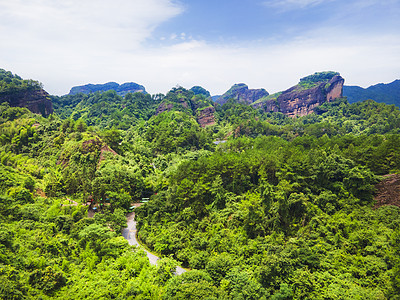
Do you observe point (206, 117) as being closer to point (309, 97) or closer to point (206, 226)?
point (309, 97)

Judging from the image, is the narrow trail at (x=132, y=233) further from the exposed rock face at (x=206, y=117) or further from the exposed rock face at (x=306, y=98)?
the exposed rock face at (x=306, y=98)

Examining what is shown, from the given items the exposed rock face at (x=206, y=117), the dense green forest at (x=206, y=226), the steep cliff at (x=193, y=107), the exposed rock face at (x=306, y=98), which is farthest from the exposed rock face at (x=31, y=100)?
the exposed rock face at (x=306, y=98)

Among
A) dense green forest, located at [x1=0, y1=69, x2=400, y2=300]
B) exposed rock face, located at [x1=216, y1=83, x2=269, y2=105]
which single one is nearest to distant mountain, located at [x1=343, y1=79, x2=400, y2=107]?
exposed rock face, located at [x1=216, y1=83, x2=269, y2=105]

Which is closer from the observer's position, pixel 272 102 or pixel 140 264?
pixel 140 264

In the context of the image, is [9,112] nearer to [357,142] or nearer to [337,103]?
[357,142]

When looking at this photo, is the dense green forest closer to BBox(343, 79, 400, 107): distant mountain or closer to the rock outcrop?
the rock outcrop

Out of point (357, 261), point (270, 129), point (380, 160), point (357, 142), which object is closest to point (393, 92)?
point (270, 129)
